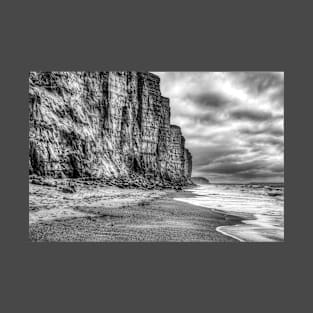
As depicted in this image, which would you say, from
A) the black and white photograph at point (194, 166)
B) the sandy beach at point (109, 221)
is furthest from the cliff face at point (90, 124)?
the sandy beach at point (109, 221)

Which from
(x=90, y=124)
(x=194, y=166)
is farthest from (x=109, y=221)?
(x=90, y=124)

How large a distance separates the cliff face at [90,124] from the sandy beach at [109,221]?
224 cm

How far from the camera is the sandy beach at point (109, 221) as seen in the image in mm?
5656

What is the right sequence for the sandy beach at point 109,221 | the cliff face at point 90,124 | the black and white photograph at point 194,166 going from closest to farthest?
the sandy beach at point 109,221 → the black and white photograph at point 194,166 → the cliff face at point 90,124

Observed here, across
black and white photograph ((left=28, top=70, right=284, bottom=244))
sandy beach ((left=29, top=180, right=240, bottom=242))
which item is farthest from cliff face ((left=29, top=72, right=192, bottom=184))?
sandy beach ((left=29, top=180, right=240, bottom=242))

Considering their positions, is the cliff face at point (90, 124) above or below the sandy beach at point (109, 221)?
above

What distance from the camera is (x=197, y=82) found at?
6805mm

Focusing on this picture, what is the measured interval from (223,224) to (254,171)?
6.40 ft

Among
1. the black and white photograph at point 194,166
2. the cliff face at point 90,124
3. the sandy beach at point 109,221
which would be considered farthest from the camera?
the cliff face at point 90,124

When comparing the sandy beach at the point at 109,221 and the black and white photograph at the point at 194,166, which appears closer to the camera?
the sandy beach at the point at 109,221

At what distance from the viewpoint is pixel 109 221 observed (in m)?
6.37

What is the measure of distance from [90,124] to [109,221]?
27.2ft

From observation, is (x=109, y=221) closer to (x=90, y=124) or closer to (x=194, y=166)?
(x=194, y=166)

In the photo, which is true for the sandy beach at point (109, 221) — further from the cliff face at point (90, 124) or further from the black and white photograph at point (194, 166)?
the cliff face at point (90, 124)
